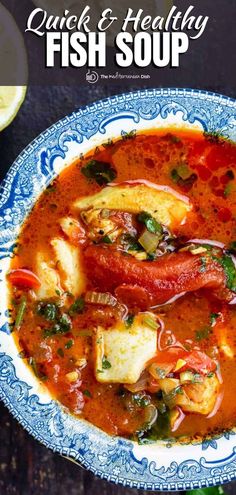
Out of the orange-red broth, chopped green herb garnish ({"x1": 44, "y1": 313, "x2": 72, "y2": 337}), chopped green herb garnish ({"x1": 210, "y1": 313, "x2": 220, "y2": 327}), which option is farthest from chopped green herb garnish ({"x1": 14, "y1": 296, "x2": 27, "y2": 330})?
chopped green herb garnish ({"x1": 210, "y1": 313, "x2": 220, "y2": 327})

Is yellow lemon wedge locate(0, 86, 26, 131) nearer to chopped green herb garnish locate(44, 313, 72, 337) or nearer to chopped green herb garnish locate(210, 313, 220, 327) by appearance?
chopped green herb garnish locate(44, 313, 72, 337)

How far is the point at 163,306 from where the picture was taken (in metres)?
3.88

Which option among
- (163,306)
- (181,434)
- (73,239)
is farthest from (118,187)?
(181,434)

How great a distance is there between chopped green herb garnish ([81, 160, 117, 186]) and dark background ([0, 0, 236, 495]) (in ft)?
1.76

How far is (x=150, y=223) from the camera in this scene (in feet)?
12.5

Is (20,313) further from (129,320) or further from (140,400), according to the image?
(140,400)

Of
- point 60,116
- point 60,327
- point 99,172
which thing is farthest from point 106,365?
point 60,116

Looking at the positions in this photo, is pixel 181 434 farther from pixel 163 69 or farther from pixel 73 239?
pixel 163 69

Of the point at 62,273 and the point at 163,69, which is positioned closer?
the point at 62,273

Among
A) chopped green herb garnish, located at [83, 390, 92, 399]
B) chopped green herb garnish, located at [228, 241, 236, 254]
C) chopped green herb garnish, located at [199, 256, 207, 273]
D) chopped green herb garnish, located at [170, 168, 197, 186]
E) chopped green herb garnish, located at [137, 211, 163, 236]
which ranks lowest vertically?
chopped green herb garnish, located at [83, 390, 92, 399]

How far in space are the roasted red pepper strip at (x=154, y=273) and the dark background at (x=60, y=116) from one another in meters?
0.89

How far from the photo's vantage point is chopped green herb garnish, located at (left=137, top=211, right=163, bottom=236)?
12.5ft

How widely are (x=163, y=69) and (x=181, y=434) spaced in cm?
215

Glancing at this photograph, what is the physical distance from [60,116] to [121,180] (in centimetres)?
66
